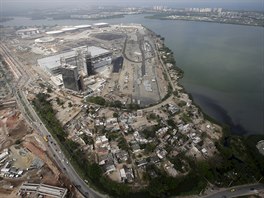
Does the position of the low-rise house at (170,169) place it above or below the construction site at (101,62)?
below

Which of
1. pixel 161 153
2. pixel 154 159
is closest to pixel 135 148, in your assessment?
pixel 154 159

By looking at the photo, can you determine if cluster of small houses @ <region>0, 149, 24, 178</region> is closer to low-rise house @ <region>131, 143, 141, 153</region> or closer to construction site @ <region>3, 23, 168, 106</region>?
low-rise house @ <region>131, 143, 141, 153</region>

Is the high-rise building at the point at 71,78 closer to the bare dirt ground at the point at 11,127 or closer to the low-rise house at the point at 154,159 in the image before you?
the bare dirt ground at the point at 11,127

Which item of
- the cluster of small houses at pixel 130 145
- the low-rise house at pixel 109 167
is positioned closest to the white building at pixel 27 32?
the cluster of small houses at pixel 130 145

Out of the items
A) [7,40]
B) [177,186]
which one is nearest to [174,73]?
[177,186]

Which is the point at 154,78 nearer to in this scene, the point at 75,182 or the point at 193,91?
the point at 193,91

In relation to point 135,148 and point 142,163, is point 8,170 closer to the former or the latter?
point 135,148
